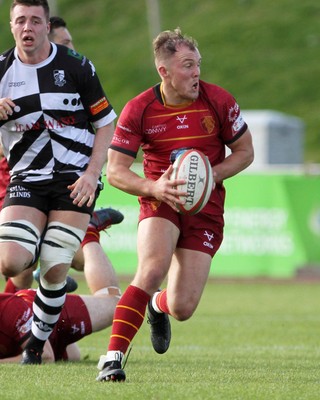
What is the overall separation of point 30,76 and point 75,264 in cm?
229

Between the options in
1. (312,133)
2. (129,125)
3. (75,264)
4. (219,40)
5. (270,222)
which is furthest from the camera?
(219,40)

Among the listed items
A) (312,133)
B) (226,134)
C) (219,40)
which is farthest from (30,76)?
(219,40)

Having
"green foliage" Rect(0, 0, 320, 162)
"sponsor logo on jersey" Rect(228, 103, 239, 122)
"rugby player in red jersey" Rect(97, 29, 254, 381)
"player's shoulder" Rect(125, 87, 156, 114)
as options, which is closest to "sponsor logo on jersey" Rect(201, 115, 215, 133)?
"rugby player in red jersey" Rect(97, 29, 254, 381)

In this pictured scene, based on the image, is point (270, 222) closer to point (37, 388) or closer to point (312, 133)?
point (37, 388)

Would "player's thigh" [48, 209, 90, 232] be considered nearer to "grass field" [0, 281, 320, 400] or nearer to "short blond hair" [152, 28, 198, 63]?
"grass field" [0, 281, 320, 400]

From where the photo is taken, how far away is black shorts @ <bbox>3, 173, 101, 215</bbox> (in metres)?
7.83

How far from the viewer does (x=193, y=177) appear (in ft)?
23.3

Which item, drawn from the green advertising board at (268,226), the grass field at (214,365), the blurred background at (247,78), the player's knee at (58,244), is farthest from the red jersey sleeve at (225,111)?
the blurred background at (247,78)

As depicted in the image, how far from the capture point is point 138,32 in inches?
1836

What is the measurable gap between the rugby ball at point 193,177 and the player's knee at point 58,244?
3.19 feet

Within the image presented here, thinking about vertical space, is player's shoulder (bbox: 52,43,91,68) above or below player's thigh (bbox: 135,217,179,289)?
above

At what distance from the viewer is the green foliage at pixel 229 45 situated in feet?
132

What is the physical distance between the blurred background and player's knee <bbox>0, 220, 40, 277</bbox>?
11.3 meters

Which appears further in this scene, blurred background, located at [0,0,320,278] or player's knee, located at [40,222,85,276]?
blurred background, located at [0,0,320,278]
